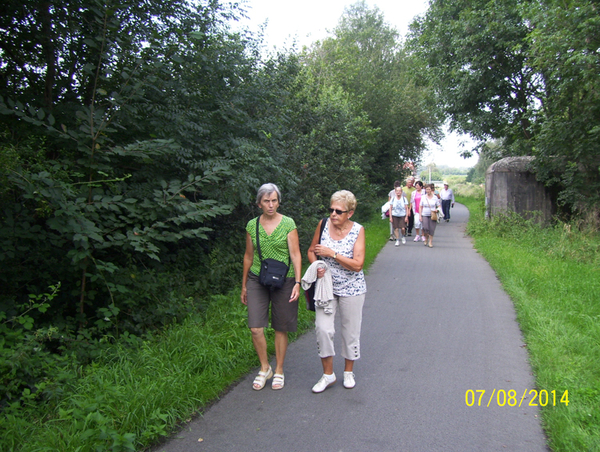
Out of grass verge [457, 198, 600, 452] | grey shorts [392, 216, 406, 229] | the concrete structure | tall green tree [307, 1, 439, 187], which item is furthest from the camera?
tall green tree [307, 1, 439, 187]

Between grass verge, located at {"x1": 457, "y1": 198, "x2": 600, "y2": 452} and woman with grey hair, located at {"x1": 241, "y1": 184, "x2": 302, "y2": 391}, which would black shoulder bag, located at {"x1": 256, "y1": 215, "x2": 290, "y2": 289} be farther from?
grass verge, located at {"x1": 457, "y1": 198, "x2": 600, "y2": 452}

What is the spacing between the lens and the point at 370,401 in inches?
169

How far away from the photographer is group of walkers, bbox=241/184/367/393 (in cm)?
441

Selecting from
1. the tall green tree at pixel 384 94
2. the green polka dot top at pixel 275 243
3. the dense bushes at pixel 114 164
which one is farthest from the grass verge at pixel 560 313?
the tall green tree at pixel 384 94

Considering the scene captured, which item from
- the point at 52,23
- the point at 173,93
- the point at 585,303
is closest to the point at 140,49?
the point at 173,93

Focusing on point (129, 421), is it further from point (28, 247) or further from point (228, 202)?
point (228, 202)

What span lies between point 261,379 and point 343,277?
1.18 meters

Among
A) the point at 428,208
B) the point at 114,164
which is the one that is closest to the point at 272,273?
the point at 114,164

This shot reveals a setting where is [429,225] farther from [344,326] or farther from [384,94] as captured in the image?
[384,94]

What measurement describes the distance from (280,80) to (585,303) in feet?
18.0

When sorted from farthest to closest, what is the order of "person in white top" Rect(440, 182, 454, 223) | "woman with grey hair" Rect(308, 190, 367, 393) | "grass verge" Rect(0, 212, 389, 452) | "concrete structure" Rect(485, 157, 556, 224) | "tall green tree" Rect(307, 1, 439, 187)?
"tall green tree" Rect(307, 1, 439, 187) < "person in white top" Rect(440, 182, 454, 223) < "concrete structure" Rect(485, 157, 556, 224) < "woman with grey hair" Rect(308, 190, 367, 393) < "grass verge" Rect(0, 212, 389, 452)

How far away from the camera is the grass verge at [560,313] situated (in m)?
3.78

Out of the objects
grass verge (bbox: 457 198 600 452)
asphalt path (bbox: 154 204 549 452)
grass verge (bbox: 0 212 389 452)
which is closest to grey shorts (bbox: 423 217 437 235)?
grass verge (bbox: 457 198 600 452)

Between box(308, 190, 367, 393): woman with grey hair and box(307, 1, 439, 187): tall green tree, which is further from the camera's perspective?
box(307, 1, 439, 187): tall green tree
